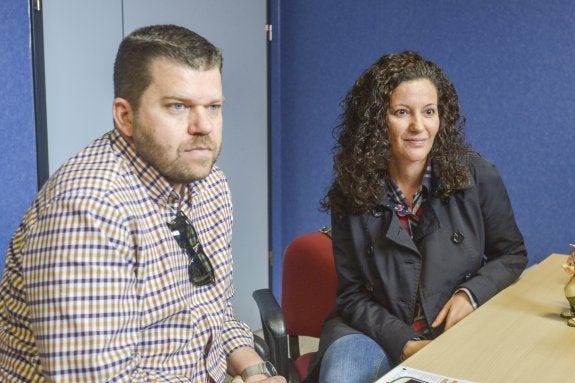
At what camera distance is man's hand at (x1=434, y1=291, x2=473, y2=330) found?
1.68 m

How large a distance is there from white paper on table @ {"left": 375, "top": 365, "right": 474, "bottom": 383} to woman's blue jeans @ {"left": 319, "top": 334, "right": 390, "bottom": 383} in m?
0.33

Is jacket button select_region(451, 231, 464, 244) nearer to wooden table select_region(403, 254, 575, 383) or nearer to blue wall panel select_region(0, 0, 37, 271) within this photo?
wooden table select_region(403, 254, 575, 383)

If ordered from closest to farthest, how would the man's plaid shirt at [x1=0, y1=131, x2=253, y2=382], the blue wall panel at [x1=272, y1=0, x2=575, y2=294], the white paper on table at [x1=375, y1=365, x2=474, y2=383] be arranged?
the man's plaid shirt at [x1=0, y1=131, x2=253, y2=382]
the white paper on table at [x1=375, y1=365, x2=474, y2=383]
the blue wall panel at [x1=272, y1=0, x2=575, y2=294]

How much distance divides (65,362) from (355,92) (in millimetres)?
1263

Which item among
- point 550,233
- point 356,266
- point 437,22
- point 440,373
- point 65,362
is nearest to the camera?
point 65,362

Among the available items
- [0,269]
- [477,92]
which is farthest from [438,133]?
[0,269]

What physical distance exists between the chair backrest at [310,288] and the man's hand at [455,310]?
41 centimetres

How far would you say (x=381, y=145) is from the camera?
1.87 metres

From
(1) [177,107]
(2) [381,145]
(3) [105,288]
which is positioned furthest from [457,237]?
(3) [105,288]

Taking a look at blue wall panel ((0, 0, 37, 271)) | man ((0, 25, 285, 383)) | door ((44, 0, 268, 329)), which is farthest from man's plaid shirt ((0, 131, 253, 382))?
door ((44, 0, 268, 329))

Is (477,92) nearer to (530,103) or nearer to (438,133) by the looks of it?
(530,103)

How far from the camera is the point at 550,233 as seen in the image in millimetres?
2998

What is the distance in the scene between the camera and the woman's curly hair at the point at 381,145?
5.97 ft

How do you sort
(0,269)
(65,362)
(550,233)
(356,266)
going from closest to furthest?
1. (65,362)
2. (356,266)
3. (0,269)
4. (550,233)
